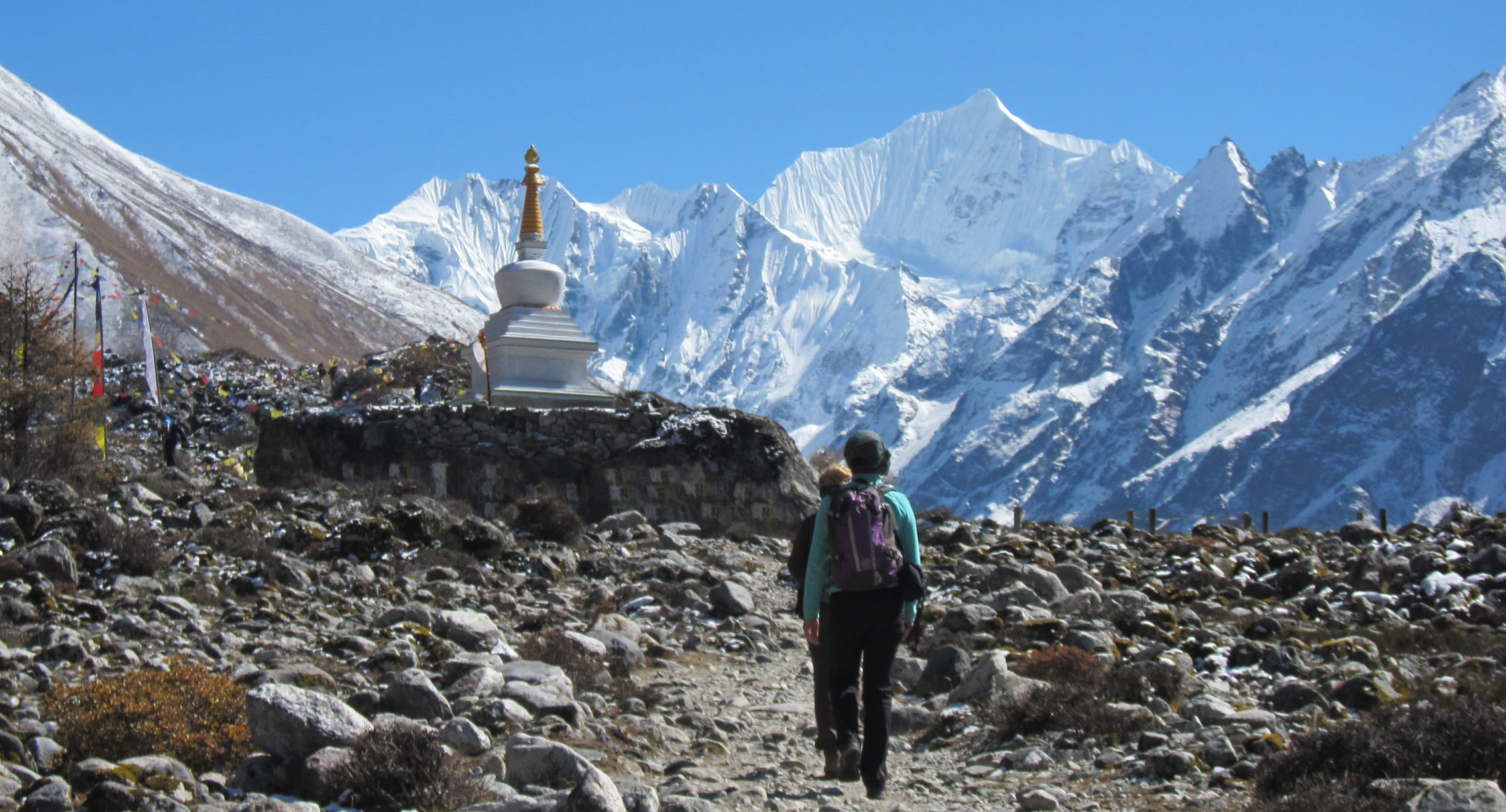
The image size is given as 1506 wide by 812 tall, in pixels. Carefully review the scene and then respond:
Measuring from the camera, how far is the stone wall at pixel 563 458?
20766mm

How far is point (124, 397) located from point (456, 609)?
2739 centimetres

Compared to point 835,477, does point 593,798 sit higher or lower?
lower

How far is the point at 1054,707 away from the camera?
7859 millimetres

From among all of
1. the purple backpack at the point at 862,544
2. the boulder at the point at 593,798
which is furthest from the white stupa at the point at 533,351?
the boulder at the point at 593,798

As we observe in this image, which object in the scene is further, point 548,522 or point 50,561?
point 548,522

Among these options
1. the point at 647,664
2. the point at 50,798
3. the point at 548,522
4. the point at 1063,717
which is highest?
the point at 548,522

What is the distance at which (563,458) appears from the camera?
21.2 metres

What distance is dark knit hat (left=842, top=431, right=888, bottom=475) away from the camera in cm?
703

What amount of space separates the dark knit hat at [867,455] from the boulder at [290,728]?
2.74 metres

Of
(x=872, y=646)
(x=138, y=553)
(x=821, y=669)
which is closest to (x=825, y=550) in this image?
(x=872, y=646)

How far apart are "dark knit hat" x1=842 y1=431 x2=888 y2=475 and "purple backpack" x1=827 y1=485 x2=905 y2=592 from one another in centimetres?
27

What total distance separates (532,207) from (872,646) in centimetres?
2879

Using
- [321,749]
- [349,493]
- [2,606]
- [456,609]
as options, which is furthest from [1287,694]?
[349,493]

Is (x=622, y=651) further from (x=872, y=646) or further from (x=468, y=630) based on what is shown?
(x=872, y=646)
